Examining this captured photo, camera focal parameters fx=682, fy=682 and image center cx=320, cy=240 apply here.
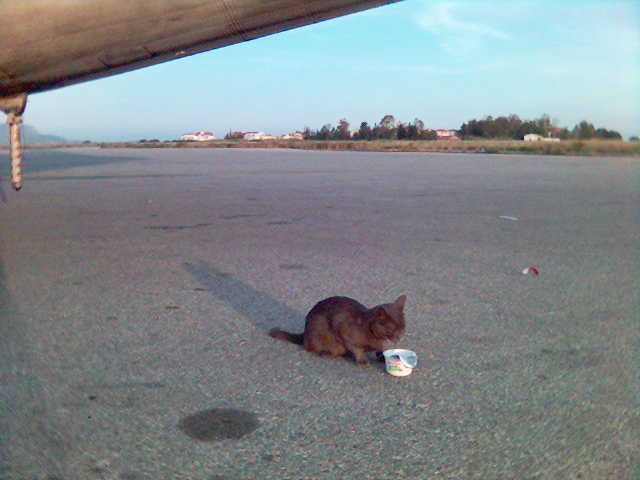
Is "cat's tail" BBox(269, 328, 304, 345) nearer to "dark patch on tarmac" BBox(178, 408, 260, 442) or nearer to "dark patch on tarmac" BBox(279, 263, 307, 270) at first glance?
"dark patch on tarmac" BBox(178, 408, 260, 442)

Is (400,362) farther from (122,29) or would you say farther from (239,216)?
(239,216)

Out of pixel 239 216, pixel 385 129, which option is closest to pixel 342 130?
pixel 385 129

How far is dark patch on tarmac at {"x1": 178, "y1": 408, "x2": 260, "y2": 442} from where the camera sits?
3.29m

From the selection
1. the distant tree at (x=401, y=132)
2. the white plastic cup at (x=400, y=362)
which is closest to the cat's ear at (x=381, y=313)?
the white plastic cup at (x=400, y=362)

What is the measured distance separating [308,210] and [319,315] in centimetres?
758

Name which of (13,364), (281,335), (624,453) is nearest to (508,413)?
(624,453)

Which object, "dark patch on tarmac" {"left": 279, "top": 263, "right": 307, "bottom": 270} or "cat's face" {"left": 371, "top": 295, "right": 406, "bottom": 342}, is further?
"dark patch on tarmac" {"left": 279, "top": 263, "right": 307, "bottom": 270}

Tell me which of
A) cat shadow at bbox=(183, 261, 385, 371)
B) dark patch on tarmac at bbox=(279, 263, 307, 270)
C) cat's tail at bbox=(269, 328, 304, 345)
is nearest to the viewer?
cat's tail at bbox=(269, 328, 304, 345)

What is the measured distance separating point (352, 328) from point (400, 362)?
358 mm

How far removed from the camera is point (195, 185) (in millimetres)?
17406

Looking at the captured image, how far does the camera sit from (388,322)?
4027mm

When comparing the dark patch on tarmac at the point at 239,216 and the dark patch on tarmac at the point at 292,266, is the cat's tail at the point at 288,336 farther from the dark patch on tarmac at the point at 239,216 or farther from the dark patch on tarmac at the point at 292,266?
the dark patch on tarmac at the point at 239,216

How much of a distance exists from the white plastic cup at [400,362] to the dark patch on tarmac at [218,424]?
96 cm

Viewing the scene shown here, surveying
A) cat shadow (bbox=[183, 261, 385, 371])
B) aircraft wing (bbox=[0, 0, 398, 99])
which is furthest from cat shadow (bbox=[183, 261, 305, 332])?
aircraft wing (bbox=[0, 0, 398, 99])
